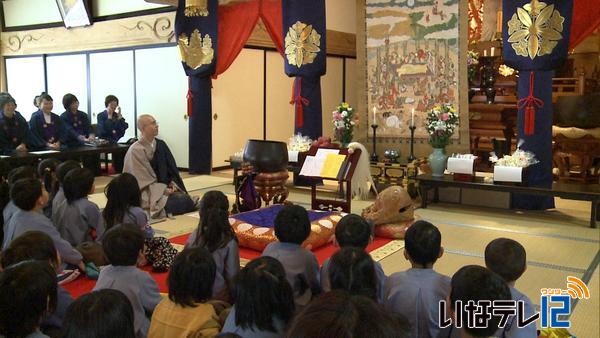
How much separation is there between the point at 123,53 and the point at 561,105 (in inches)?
281

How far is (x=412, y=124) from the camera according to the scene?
7363mm

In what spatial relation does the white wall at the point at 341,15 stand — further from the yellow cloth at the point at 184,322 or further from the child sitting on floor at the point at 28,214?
the yellow cloth at the point at 184,322

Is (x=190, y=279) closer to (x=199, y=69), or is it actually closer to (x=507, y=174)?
(x=507, y=174)

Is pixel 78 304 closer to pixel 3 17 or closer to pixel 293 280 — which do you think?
pixel 293 280

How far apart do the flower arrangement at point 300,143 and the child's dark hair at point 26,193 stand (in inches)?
170

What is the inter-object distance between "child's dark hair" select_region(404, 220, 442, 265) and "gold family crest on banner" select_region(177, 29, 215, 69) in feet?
21.9

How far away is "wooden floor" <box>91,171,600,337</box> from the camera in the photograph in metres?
3.77

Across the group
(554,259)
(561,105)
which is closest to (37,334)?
(554,259)

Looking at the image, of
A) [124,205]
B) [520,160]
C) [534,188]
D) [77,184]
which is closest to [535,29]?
[520,160]

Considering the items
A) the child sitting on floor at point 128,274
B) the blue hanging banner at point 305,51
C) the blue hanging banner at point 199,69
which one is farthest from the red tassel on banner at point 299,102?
the child sitting on floor at point 128,274

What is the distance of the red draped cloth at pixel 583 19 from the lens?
19.9ft

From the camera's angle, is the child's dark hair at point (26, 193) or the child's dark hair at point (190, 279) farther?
the child's dark hair at point (26, 193)

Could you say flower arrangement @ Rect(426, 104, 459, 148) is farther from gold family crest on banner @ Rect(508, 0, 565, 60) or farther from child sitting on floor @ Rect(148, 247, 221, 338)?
child sitting on floor @ Rect(148, 247, 221, 338)

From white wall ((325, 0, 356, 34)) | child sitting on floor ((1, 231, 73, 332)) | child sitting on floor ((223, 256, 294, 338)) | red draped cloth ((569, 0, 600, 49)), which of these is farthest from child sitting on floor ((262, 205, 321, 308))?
white wall ((325, 0, 356, 34))
